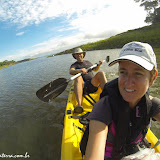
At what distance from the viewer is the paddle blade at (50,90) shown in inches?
131

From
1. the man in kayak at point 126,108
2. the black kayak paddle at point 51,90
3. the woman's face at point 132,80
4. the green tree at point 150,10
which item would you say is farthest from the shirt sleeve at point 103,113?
the green tree at point 150,10

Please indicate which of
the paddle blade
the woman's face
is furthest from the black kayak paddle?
the woman's face

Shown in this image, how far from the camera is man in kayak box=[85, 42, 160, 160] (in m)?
1.04

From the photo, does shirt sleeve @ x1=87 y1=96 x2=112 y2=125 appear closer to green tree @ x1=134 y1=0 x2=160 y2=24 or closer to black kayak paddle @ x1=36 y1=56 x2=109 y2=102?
black kayak paddle @ x1=36 y1=56 x2=109 y2=102

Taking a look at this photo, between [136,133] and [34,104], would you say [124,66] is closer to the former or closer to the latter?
[136,133]

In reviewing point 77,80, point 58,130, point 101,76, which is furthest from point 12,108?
point 101,76

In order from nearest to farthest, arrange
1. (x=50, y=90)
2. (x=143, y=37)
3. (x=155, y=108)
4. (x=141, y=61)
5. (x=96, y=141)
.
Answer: (x=141, y=61) → (x=96, y=141) → (x=155, y=108) → (x=50, y=90) → (x=143, y=37)

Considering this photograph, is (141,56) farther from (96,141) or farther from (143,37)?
(143,37)

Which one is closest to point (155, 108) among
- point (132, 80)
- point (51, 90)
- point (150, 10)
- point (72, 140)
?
point (132, 80)

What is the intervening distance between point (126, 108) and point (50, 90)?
2.69 m

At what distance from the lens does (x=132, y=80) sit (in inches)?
41.4

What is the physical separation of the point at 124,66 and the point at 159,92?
4.62 m

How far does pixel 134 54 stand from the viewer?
1038mm

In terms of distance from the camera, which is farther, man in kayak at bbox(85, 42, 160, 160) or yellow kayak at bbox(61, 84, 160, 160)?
yellow kayak at bbox(61, 84, 160, 160)
